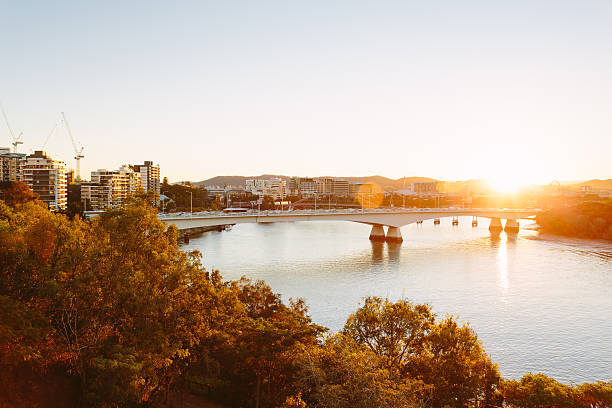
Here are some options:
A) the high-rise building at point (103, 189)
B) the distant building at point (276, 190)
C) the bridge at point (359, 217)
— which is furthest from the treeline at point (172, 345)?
the distant building at point (276, 190)

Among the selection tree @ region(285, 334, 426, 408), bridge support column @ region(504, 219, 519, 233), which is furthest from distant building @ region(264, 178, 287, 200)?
tree @ region(285, 334, 426, 408)

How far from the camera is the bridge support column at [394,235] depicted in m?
41.2

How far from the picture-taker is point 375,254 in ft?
111

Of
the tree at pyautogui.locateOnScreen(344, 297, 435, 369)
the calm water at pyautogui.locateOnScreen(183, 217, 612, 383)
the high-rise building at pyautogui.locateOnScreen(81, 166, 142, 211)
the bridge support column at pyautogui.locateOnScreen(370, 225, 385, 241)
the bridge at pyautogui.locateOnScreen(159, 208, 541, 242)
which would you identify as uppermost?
the high-rise building at pyautogui.locateOnScreen(81, 166, 142, 211)

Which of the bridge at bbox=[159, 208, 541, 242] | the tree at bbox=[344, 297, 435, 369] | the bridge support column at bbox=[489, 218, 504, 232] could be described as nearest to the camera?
the tree at bbox=[344, 297, 435, 369]

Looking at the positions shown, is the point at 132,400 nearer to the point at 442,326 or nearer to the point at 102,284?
the point at 102,284

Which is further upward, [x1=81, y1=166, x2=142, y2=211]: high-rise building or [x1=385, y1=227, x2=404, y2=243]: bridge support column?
[x1=81, y1=166, x2=142, y2=211]: high-rise building

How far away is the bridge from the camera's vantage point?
31016 mm

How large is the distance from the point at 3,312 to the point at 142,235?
270 centimetres

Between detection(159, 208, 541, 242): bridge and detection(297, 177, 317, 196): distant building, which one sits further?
detection(297, 177, 317, 196): distant building

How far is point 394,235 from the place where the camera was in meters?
41.5

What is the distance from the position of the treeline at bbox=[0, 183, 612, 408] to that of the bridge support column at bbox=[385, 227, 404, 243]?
1259 inches

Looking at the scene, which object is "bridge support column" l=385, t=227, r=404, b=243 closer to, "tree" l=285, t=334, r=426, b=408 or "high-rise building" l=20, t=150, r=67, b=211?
"high-rise building" l=20, t=150, r=67, b=211

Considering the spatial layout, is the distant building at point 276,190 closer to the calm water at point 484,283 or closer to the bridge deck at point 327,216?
the bridge deck at point 327,216
